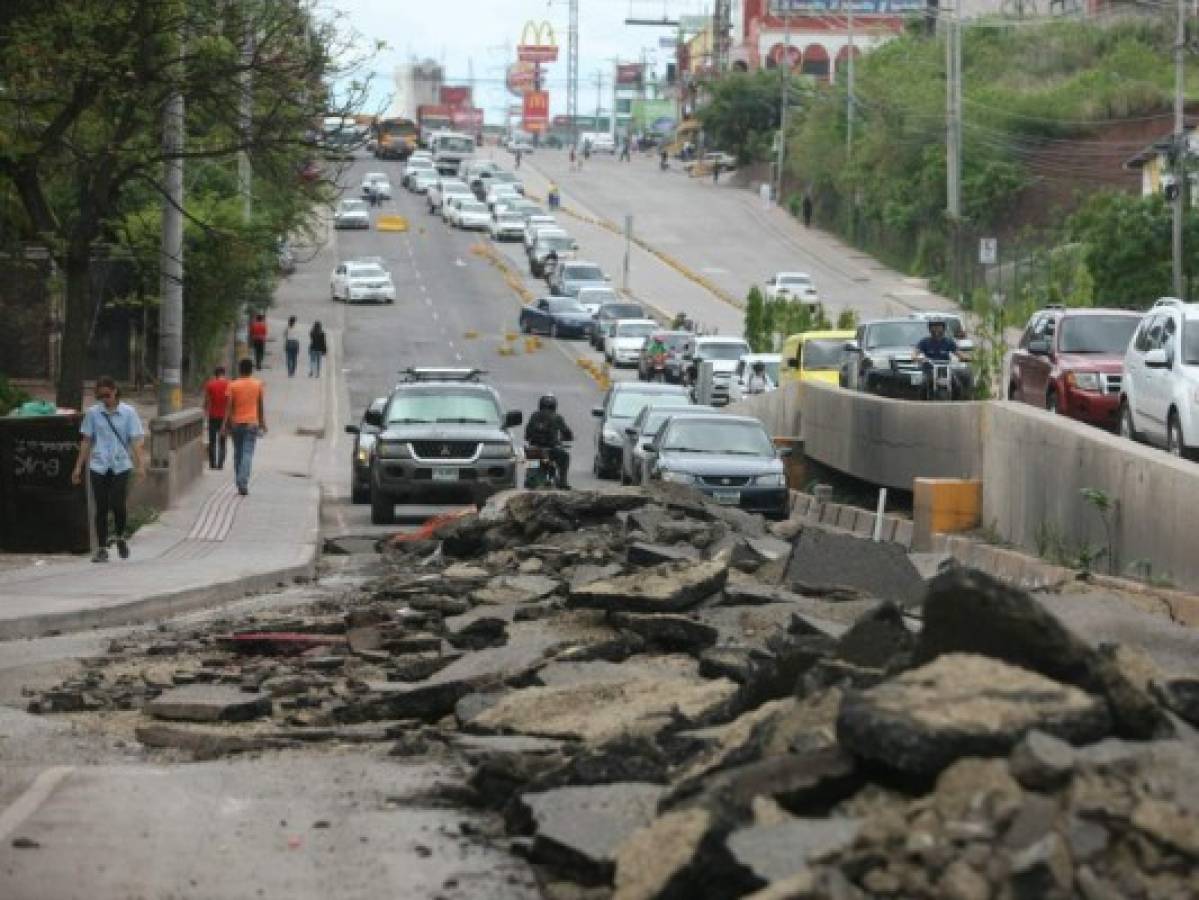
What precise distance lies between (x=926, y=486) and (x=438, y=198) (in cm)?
10696

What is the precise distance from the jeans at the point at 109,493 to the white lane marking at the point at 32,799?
11963 millimetres

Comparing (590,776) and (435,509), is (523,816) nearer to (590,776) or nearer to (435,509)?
(590,776)

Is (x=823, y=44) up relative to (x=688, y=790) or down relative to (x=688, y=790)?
up

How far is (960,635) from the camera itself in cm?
950

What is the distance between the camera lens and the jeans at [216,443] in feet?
138

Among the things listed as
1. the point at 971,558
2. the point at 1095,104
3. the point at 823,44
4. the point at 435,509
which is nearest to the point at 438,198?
the point at 1095,104

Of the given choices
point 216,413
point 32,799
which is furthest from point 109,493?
point 216,413

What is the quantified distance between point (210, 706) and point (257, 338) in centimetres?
5470

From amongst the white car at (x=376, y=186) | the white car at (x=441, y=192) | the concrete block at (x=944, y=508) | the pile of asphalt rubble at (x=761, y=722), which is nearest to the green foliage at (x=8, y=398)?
the concrete block at (x=944, y=508)

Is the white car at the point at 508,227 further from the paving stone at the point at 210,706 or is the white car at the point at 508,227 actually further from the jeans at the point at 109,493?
the paving stone at the point at 210,706

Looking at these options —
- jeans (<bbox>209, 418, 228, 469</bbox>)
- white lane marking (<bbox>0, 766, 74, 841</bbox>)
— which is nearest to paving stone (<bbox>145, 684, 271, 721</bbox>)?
white lane marking (<bbox>0, 766, 74, 841</bbox>)

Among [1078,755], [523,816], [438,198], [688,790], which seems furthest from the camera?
[438,198]

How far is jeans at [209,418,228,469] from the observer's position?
42.2m

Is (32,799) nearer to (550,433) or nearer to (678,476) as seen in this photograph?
(678,476)
